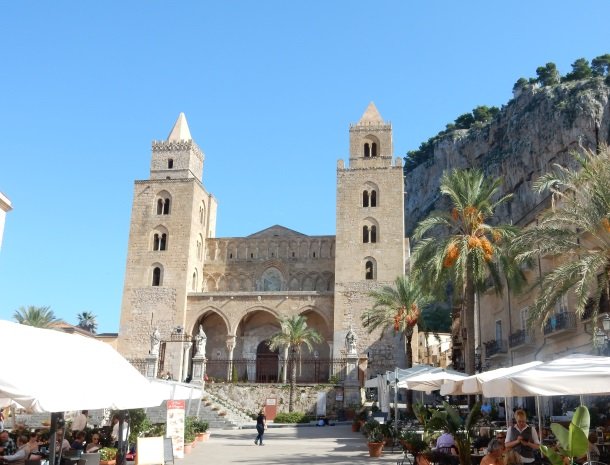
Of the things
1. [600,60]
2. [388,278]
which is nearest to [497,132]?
[600,60]

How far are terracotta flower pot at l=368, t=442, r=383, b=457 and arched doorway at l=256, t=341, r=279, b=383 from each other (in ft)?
84.2

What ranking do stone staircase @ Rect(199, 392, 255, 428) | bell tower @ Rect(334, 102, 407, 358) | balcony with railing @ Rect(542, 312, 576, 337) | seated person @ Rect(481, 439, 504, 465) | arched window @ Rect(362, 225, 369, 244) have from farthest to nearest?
arched window @ Rect(362, 225, 369, 244) → bell tower @ Rect(334, 102, 407, 358) → stone staircase @ Rect(199, 392, 255, 428) → balcony with railing @ Rect(542, 312, 576, 337) → seated person @ Rect(481, 439, 504, 465)

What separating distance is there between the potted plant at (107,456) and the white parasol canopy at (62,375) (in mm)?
4605

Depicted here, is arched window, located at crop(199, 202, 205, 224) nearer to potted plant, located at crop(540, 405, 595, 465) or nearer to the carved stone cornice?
the carved stone cornice

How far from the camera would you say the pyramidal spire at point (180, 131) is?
155 ft

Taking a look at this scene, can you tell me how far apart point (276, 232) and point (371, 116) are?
11254 millimetres

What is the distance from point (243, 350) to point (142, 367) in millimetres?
7156

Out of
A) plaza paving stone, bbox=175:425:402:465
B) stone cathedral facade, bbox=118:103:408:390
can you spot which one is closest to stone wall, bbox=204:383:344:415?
stone cathedral facade, bbox=118:103:408:390

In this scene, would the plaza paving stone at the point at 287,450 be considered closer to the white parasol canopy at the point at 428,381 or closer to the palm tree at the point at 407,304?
the white parasol canopy at the point at 428,381

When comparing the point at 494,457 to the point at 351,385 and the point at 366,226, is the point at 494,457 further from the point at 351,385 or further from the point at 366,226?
the point at 366,226

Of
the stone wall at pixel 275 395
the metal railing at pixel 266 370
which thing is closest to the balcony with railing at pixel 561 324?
the stone wall at pixel 275 395

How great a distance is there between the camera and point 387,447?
56.6ft

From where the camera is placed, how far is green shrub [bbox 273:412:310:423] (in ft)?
95.3

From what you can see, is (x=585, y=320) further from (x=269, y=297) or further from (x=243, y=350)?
(x=243, y=350)
